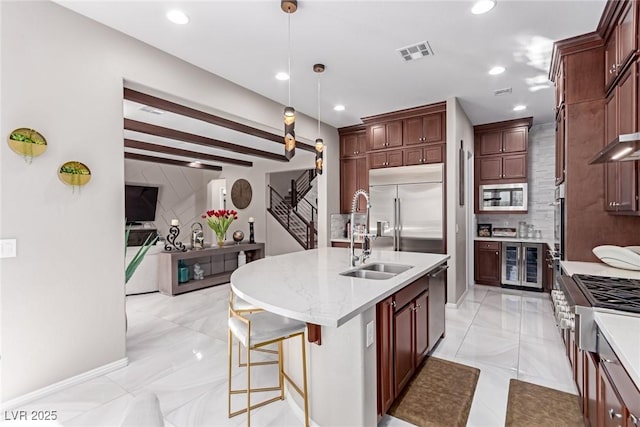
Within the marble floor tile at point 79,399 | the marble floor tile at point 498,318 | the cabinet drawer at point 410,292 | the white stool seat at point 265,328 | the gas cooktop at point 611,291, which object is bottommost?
the marble floor tile at point 498,318

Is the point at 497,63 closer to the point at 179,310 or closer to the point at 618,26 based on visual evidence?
the point at 618,26

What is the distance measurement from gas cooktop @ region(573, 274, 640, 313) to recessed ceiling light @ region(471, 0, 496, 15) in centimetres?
204

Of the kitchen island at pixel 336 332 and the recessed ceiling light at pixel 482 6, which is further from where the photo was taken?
the recessed ceiling light at pixel 482 6

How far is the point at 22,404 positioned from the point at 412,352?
2768 millimetres

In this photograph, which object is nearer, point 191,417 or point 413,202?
point 191,417

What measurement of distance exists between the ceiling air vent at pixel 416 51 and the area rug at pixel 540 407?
2.98m

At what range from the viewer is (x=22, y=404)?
2148mm

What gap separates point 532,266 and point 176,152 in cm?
703

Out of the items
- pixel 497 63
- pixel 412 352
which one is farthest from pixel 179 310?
pixel 497 63

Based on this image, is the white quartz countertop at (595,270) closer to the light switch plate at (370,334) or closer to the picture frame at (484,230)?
the light switch plate at (370,334)

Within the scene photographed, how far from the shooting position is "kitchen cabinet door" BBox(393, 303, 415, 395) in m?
2.10

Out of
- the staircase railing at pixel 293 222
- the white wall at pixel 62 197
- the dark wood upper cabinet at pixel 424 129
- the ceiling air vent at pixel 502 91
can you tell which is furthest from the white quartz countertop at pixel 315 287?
the staircase railing at pixel 293 222

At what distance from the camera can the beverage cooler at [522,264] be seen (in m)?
5.02

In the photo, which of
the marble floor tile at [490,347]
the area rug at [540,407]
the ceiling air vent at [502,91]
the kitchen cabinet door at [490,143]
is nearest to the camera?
the area rug at [540,407]
